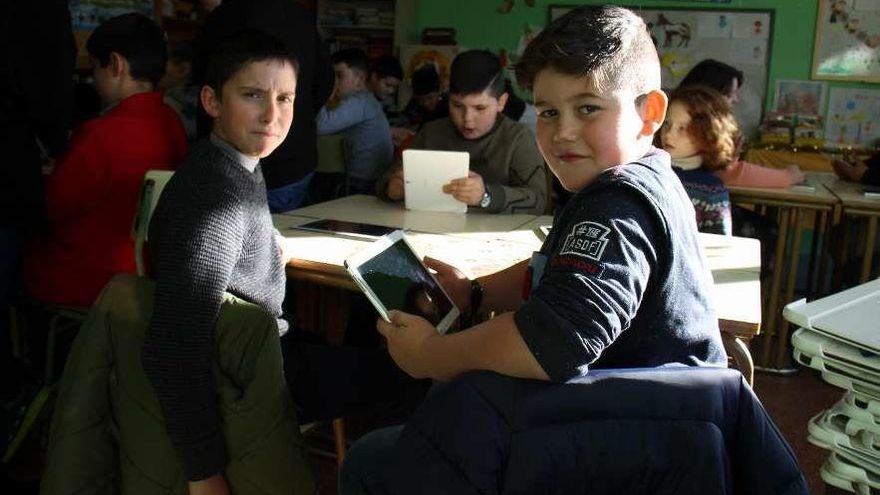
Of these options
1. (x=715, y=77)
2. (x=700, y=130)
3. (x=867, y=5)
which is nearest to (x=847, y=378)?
(x=700, y=130)

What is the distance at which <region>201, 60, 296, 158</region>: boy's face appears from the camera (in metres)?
1.70

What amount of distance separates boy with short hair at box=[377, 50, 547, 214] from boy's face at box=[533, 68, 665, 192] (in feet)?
4.82

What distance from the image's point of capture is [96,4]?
4.27 metres

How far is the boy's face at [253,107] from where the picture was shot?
170 centimetres

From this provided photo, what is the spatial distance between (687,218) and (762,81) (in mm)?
4366

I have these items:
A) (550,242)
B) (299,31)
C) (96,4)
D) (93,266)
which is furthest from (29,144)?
(96,4)

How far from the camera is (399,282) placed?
1.45 m

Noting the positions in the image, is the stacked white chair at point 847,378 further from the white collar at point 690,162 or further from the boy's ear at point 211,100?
the white collar at point 690,162

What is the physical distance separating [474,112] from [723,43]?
292cm

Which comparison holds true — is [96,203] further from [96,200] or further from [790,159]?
[790,159]

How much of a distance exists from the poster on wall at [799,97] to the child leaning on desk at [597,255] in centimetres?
422

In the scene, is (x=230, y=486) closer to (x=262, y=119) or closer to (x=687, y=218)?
(x=262, y=119)

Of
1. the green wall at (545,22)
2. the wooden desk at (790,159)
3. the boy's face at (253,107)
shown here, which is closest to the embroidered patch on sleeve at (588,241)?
the boy's face at (253,107)

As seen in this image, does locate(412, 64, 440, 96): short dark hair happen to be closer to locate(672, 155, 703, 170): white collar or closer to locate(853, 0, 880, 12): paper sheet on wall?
locate(672, 155, 703, 170): white collar
